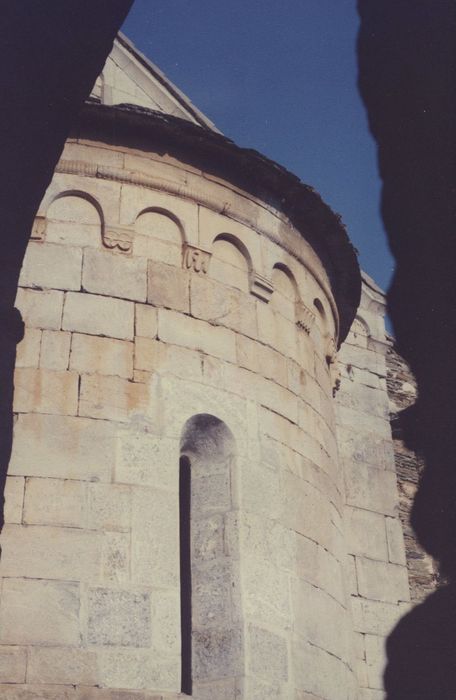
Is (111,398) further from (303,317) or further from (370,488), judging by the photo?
(370,488)

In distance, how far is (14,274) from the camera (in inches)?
147

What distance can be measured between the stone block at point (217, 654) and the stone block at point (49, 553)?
3.01 ft

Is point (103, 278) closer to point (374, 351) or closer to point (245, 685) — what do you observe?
point (245, 685)

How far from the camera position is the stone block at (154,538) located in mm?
5965

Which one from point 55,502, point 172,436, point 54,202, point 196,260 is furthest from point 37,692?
point 54,202

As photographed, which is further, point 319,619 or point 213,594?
point 319,619

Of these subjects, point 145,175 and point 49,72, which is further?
point 145,175

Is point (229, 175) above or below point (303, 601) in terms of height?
above

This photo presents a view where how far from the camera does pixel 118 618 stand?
5.75 m

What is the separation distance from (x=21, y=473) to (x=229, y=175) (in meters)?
3.11

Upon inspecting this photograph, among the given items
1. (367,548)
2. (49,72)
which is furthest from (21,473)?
(367,548)

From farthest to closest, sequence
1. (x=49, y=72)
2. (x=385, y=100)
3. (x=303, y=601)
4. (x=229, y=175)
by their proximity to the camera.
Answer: (x=229, y=175), (x=303, y=601), (x=49, y=72), (x=385, y=100)

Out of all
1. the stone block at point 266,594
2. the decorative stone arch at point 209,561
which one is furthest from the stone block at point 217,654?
the stone block at point 266,594

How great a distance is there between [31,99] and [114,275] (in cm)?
332
